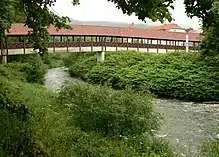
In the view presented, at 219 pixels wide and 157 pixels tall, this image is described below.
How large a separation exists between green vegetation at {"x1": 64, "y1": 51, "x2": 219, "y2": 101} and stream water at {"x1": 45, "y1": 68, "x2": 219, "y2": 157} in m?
1.78

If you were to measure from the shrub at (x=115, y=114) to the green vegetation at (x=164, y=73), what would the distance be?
9.83m

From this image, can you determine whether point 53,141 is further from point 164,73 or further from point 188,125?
point 164,73

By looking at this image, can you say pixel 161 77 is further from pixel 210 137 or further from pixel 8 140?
pixel 8 140

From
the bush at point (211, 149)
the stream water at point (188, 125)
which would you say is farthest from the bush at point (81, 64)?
the bush at point (211, 149)

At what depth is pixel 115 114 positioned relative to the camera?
8930 millimetres

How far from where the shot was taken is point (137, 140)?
867cm

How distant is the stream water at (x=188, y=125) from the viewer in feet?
35.9

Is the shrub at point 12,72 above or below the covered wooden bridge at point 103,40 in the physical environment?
below

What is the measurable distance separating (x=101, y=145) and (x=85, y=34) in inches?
907

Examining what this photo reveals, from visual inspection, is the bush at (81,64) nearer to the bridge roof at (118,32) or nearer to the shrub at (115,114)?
the bridge roof at (118,32)

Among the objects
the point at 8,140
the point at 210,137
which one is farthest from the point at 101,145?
the point at 210,137

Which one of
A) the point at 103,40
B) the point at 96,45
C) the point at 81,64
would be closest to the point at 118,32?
the point at 103,40

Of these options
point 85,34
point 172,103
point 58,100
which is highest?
point 85,34

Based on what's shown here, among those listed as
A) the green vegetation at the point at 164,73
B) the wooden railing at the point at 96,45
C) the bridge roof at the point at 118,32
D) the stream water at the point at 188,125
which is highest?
the bridge roof at the point at 118,32
